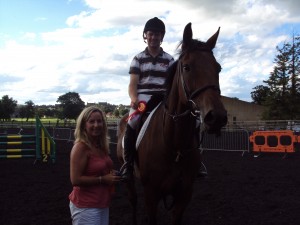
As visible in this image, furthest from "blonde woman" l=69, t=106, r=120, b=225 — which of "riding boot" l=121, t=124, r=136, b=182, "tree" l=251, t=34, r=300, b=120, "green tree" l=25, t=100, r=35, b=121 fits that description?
"green tree" l=25, t=100, r=35, b=121

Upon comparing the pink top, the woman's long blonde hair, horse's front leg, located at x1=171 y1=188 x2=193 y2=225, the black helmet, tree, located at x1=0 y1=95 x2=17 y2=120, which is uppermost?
tree, located at x1=0 y1=95 x2=17 y2=120

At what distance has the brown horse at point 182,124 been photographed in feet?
10.5

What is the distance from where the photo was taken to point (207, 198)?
8.10 meters

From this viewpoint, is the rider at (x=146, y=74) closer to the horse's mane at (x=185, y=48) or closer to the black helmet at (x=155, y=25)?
the black helmet at (x=155, y=25)

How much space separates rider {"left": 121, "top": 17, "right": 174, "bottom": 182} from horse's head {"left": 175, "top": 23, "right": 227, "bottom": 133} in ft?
3.74

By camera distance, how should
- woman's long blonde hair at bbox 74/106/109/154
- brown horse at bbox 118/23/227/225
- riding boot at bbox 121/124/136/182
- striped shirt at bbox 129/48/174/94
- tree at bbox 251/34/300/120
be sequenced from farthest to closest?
tree at bbox 251/34/300/120 < striped shirt at bbox 129/48/174/94 < riding boot at bbox 121/124/136/182 < woman's long blonde hair at bbox 74/106/109/154 < brown horse at bbox 118/23/227/225

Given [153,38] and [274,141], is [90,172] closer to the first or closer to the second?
[153,38]

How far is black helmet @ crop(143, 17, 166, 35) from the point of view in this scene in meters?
4.82

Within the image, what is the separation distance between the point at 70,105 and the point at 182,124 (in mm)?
78680

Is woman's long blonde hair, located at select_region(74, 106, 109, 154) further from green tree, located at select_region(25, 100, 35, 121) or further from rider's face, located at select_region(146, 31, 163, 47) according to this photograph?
green tree, located at select_region(25, 100, 35, 121)

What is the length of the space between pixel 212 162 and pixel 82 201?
11.7 m

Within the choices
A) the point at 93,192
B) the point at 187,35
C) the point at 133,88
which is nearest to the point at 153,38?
the point at 133,88

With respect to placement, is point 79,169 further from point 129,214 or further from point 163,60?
point 129,214

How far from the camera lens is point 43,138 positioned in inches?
558
